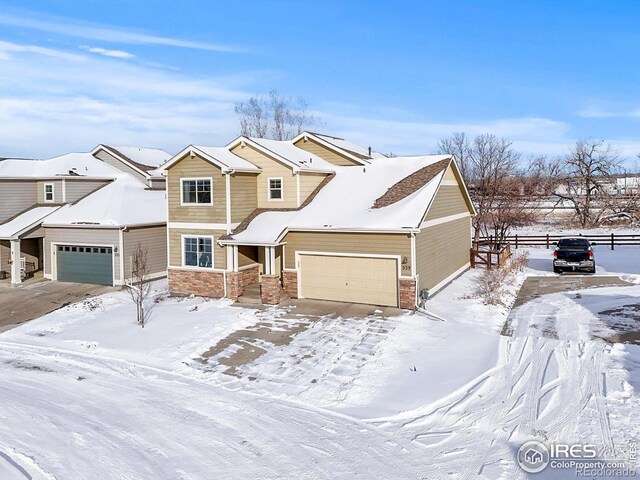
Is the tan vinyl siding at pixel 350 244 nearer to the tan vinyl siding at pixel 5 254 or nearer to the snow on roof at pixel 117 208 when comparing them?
the snow on roof at pixel 117 208

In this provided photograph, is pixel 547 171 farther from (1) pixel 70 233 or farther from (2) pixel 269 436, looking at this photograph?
(2) pixel 269 436

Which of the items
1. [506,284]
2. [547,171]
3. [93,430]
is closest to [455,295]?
[506,284]

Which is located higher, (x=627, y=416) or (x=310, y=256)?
(x=310, y=256)

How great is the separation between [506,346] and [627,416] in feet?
14.3

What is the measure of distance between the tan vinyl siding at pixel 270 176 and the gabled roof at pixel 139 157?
10.5 metres

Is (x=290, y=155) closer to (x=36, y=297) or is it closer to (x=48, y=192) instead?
(x=36, y=297)

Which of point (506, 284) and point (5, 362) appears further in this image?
point (506, 284)

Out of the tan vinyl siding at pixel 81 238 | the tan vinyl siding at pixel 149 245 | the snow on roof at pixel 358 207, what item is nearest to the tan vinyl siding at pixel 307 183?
the snow on roof at pixel 358 207

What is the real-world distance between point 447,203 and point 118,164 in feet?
64.5

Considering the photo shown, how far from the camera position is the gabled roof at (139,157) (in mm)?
31188

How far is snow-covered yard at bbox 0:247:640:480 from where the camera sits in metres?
8.55

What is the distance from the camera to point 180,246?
21.4 m

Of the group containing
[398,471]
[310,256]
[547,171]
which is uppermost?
[547,171]

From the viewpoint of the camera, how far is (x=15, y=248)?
24.4 m
